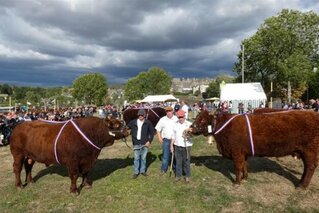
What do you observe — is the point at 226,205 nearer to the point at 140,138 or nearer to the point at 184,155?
the point at 184,155

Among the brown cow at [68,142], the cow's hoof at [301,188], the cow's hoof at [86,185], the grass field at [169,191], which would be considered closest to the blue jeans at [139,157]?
the grass field at [169,191]

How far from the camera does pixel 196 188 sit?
786cm

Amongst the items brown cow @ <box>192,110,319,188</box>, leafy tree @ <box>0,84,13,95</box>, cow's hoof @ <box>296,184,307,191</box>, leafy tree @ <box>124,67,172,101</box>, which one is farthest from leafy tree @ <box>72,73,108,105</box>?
cow's hoof @ <box>296,184,307,191</box>

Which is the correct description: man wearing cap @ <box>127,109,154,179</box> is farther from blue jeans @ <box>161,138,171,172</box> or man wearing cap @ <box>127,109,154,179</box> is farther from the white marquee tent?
the white marquee tent

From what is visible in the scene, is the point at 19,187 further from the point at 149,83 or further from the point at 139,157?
the point at 149,83

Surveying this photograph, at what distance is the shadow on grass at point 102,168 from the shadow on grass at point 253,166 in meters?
1.83

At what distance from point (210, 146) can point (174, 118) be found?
4.57 meters

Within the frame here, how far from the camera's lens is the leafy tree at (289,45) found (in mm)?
36875

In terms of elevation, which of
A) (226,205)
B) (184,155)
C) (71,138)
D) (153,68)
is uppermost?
(153,68)

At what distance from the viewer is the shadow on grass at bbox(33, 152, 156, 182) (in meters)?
9.38

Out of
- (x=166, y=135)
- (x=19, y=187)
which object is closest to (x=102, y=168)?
(x=166, y=135)

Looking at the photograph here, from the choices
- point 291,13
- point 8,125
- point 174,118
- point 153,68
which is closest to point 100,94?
point 153,68

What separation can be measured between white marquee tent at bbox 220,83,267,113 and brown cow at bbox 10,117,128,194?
23.7 m

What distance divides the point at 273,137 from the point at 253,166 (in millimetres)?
2374
